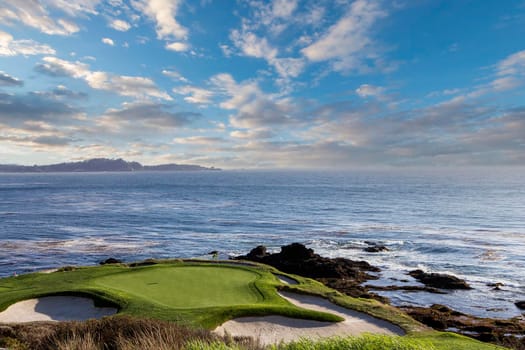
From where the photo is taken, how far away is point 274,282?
758 inches

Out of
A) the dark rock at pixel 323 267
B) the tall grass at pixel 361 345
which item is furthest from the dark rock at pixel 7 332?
the dark rock at pixel 323 267

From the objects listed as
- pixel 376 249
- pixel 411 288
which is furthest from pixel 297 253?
pixel 376 249

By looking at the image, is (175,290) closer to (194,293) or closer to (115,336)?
(194,293)

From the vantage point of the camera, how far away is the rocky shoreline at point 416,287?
788 inches

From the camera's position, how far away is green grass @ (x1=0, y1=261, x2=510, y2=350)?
44.9ft

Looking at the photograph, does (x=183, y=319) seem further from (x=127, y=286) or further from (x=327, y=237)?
(x=327, y=237)

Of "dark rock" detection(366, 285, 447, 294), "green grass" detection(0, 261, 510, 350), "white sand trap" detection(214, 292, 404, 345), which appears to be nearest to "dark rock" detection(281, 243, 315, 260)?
"dark rock" detection(366, 285, 447, 294)

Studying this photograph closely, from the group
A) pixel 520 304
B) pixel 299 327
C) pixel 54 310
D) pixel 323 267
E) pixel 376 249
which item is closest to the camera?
pixel 299 327

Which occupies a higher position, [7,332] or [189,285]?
[189,285]

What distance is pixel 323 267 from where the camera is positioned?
3147cm

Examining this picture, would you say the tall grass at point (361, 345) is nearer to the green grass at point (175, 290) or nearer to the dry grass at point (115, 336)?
the dry grass at point (115, 336)

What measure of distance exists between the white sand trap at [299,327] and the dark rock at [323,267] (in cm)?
1033

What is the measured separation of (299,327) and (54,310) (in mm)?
9914

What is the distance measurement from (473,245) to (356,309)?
113 ft
